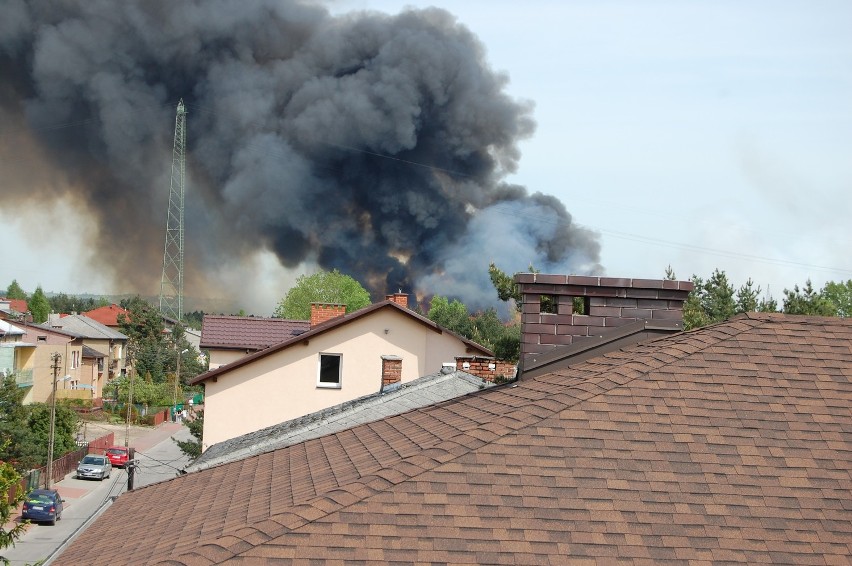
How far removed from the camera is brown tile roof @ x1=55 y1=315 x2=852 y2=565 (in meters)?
4.99

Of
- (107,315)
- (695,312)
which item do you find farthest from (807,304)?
(107,315)

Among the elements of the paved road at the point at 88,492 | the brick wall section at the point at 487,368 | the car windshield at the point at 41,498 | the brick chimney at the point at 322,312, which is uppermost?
the brick chimney at the point at 322,312

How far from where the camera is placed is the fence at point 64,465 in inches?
1407

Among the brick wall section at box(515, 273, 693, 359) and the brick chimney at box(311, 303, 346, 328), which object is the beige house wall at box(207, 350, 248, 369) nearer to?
the brick chimney at box(311, 303, 346, 328)

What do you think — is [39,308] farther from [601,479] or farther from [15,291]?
[601,479]

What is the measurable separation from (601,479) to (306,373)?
47.6 ft

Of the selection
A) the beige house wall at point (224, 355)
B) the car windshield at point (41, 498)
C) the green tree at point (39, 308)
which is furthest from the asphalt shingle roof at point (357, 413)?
the green tree at point (39, 308)

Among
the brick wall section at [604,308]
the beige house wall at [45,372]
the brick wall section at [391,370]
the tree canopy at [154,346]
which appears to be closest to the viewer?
the brick wall section at [604,308]

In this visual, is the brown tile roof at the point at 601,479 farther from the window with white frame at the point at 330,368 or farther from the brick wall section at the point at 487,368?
the window with white frame at the point at 330,368

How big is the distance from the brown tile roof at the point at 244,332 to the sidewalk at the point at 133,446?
655cm

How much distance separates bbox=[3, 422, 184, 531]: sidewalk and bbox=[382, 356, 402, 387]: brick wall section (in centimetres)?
1090

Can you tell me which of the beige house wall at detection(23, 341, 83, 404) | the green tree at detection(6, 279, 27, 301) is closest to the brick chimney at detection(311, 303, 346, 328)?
the beige house wall at detection(23, 341, 83, 404)

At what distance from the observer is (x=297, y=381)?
19.4 metres

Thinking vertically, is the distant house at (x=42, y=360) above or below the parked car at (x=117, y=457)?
above
